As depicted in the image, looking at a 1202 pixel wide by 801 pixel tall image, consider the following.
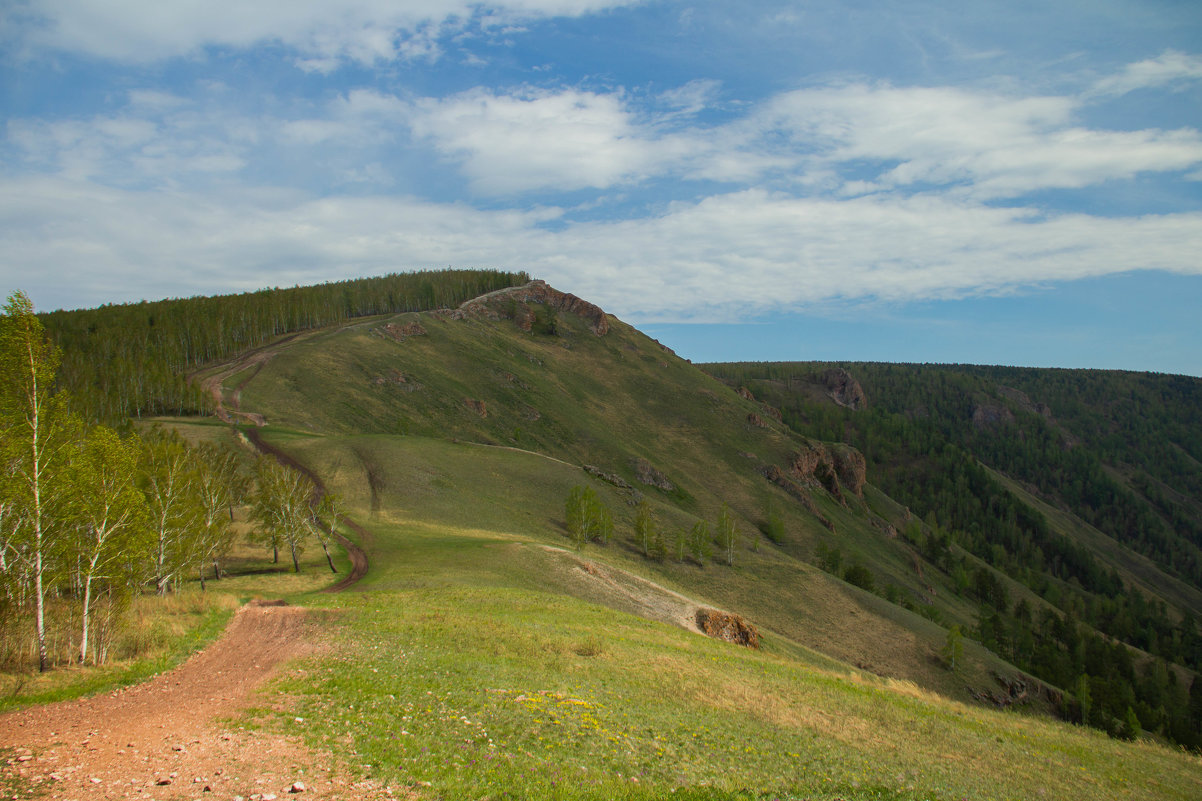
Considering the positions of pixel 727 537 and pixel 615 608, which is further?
pixel 727 537

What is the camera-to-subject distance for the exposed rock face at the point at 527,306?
585 ft

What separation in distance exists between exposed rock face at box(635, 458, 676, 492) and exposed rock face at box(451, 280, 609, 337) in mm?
72177

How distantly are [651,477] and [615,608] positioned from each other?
263 ft

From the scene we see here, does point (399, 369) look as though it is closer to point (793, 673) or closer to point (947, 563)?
point (793, 673)

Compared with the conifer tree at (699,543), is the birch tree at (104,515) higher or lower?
higher

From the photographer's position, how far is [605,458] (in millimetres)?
122562

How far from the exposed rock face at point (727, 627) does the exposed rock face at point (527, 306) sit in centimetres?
13811

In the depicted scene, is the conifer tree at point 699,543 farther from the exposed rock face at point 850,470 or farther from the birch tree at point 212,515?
the exposed rock face at point 850,470

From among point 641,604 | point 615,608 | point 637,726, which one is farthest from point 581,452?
point 637,726

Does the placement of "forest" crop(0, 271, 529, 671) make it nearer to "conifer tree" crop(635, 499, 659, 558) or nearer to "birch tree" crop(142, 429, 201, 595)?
"birch tree" crop(142, 429, 201, 595)

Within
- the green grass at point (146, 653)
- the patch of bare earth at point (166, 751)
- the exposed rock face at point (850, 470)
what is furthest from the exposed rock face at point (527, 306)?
the patch of bare earth at point (166, 751)

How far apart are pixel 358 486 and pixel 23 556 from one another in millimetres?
48753

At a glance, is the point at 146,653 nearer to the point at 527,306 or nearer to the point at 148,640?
the point at 148,640

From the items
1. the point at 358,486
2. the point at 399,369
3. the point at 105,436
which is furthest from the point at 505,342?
the point at 105,436
